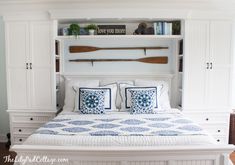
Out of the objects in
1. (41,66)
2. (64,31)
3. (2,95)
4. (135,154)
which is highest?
(64,31)

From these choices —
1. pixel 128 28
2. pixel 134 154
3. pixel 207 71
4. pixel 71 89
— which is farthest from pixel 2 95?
pixel 207 71

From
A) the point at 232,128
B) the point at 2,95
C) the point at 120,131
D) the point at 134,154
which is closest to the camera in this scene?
the point at 134,154

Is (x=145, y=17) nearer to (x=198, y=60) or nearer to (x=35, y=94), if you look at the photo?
(x=198, y=60)

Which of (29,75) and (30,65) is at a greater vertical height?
(30,65)

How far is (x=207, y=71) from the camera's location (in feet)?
12.1

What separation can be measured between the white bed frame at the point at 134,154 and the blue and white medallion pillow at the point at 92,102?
123cm

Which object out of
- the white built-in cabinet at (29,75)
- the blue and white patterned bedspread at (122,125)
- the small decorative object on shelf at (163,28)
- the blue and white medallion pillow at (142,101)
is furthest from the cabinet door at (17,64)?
the small decorative object on shelf at (163,28)

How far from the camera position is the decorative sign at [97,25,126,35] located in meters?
3.79

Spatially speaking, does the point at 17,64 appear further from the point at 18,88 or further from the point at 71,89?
the point at 71,89

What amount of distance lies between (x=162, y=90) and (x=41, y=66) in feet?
5.86

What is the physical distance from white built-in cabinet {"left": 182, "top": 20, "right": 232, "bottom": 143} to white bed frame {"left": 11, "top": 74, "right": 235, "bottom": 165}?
1595 millimetres

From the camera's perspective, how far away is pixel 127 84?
3.76 metres

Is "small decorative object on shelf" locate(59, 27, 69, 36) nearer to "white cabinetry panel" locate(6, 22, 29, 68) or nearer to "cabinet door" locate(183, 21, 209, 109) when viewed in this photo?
"white cabinetry panel" locate(6, 22, 29, 68)

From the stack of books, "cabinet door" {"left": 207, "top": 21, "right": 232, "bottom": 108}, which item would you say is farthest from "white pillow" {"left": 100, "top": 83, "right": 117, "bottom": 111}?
"cabinet door" {"left": 207, "top": 21, "right": 232, "bottom": 108}
